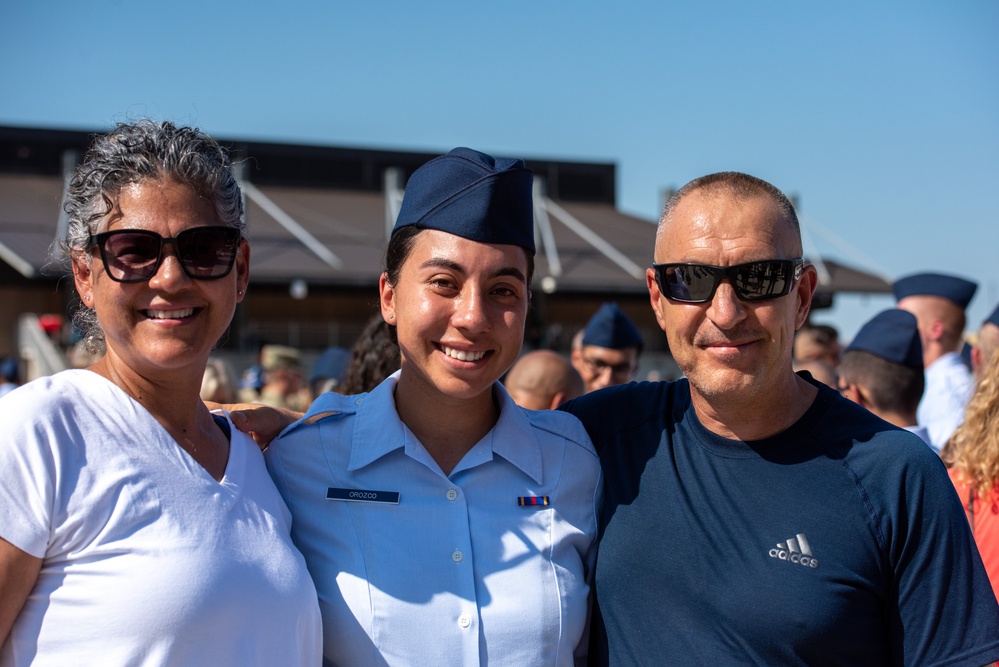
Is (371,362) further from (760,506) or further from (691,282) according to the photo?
(760,506)

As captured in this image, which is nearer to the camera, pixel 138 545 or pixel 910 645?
pixel 138 545

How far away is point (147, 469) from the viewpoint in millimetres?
2449

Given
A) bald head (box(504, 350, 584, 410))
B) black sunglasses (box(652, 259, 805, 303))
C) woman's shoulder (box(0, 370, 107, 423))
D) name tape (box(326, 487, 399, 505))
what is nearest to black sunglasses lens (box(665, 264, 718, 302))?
black sunglasses (box(652, 259, 805, 303))

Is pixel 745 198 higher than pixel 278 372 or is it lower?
higher

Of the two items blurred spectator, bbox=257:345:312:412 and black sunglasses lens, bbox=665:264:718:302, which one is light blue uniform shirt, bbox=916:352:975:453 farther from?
blurred spectator, bbox=257:345:312:412

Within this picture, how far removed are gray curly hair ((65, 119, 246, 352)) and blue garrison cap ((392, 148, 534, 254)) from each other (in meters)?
0.57

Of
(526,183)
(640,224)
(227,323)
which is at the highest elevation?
(526,183)

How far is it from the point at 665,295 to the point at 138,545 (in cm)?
158

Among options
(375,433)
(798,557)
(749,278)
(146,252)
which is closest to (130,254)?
(146,252)

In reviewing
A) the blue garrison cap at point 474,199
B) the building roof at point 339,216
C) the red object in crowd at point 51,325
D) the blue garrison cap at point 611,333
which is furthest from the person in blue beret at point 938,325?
the red object in crowd at point 51,325

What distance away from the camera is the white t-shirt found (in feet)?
7.46

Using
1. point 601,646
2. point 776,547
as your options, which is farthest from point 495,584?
point 776,547

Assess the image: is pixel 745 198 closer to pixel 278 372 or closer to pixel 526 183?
pixel 526 183

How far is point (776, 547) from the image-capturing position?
8.82 feet
